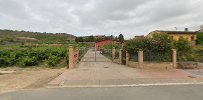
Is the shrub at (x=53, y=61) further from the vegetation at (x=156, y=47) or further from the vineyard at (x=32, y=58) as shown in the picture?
the vegetation at (x=156, y=47)

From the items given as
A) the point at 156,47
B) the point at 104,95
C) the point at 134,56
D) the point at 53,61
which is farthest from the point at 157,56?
the point at 104,95

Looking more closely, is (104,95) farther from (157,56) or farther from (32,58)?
(32,58)

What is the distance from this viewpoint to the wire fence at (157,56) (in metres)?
18.3

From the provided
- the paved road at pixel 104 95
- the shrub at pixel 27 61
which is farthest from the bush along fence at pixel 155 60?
the shrub at pixel 27 61

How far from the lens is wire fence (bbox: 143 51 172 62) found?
1830 cm

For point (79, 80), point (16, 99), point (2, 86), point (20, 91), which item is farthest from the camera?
point (79, 80)

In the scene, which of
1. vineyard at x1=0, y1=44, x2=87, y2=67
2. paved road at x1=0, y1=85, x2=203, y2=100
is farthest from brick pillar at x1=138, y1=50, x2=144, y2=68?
paved road at x1=0, y1=85, x2=203, y2=100

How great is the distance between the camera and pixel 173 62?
59.4 ft

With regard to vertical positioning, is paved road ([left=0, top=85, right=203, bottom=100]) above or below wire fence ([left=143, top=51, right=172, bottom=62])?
below

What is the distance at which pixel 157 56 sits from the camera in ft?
60.0

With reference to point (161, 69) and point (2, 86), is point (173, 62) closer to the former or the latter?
point (161, 69)

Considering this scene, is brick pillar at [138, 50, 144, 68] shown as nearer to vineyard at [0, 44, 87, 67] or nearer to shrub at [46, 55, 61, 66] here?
vineyard at [0, 44, 87, 67]

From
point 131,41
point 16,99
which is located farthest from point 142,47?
point 16,99

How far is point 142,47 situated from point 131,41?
5.51 ft
